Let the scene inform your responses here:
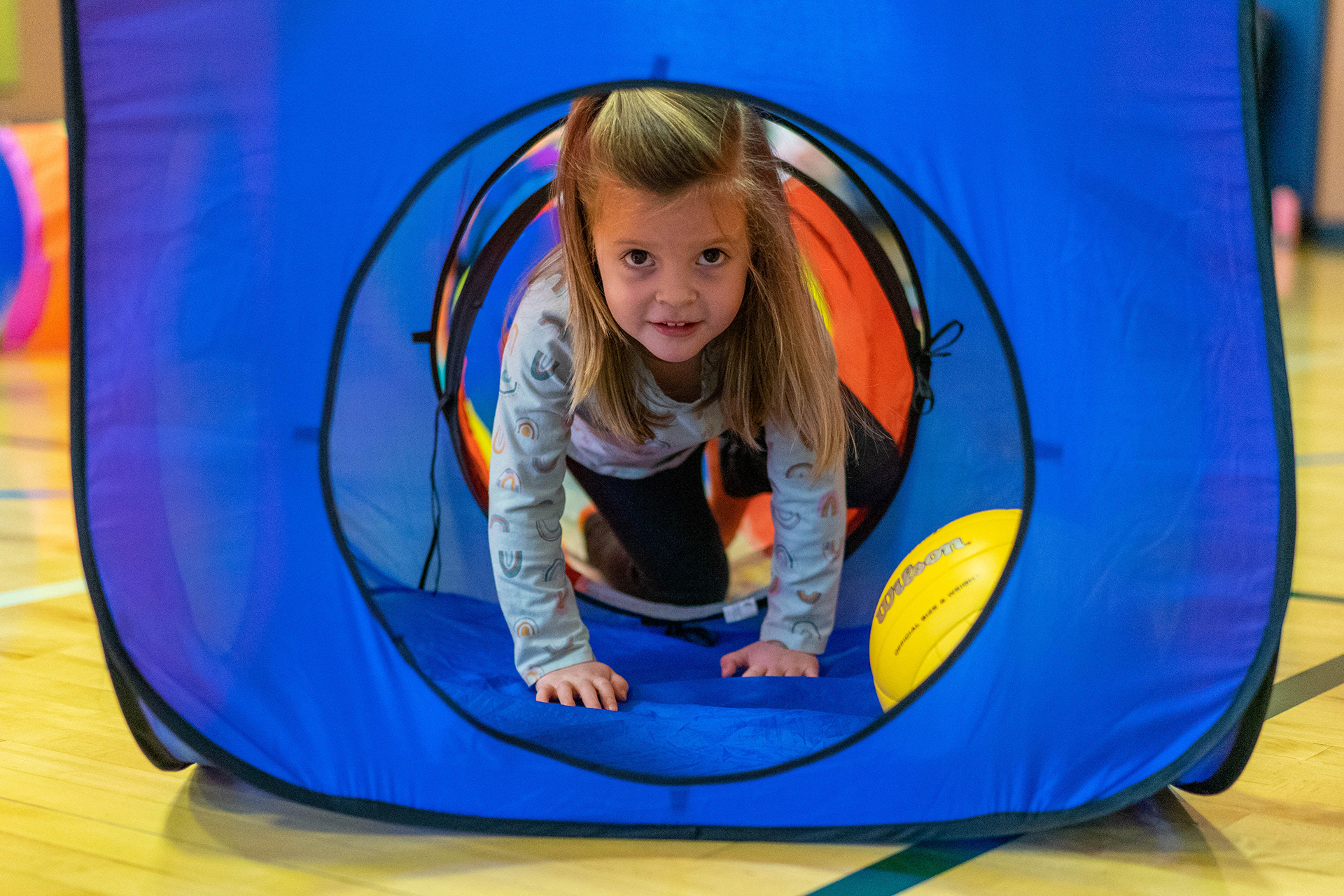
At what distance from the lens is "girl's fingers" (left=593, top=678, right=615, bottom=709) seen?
4.03 feet

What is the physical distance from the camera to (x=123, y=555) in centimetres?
103

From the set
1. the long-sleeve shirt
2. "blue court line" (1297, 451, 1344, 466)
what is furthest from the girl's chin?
"blue court line" (1297, 451, 1344, 466)

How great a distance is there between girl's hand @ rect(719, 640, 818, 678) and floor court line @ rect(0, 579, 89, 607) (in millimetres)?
791

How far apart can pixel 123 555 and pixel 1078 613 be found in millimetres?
704

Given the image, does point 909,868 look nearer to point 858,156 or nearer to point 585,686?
point 585,686

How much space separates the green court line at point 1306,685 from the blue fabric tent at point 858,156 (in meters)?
0.30

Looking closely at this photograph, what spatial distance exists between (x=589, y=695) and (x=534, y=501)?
191 millimetres

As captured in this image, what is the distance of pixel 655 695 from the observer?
1.28 metres

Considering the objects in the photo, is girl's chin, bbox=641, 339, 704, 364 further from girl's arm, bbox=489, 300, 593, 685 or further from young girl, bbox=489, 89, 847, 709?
girl's arm, bbox=489, 300, 593, 685

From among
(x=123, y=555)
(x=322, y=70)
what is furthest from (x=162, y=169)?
(x=123, y=555)

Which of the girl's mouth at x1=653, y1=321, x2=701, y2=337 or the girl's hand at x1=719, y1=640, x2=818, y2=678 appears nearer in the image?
the girl's mouth at x1=653, y1=321, x2=701, y2=337

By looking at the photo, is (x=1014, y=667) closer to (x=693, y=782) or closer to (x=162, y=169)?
(x=693, y=782)

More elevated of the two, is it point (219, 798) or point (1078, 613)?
point (1078, 613)

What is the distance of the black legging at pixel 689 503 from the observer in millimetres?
1606
